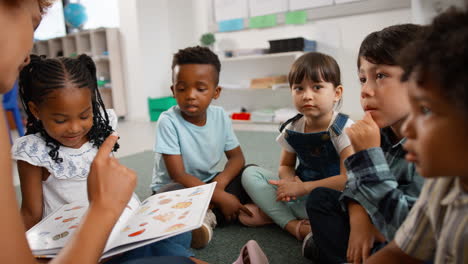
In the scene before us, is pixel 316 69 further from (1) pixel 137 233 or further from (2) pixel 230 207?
(1) pixel 137 233

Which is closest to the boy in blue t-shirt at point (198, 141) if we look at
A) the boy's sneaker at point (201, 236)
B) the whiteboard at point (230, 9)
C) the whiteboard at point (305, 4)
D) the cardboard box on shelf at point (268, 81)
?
the boy's sneaker at point (201, 236)

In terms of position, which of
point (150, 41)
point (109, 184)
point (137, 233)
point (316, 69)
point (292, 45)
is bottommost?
point (137, 233)

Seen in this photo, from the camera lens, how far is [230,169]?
127 cm

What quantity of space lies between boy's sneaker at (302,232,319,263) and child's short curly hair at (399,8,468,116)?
56 cm

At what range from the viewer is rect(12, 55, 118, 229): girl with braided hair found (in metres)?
0.87

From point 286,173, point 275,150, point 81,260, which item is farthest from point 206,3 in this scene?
point 81,260

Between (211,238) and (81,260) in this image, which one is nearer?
(81,260)

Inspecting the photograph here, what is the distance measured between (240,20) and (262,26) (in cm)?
23

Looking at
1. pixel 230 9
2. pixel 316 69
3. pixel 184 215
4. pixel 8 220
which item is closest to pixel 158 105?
pixel 230 9

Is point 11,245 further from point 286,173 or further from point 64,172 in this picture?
point 286,173

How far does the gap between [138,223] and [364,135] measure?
45cm

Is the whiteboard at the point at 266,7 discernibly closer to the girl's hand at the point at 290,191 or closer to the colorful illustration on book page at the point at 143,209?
the girl's hand at the point at 290,191

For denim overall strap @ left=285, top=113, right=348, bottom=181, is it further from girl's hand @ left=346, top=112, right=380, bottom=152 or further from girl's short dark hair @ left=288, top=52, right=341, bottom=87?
girl's hand @ left=346, top=112, right=380, bottom=152

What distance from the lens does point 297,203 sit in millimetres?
1103
